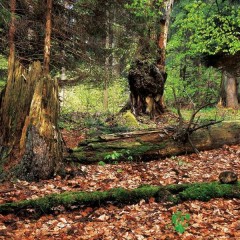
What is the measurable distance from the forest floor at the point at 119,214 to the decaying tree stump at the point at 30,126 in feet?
1.35

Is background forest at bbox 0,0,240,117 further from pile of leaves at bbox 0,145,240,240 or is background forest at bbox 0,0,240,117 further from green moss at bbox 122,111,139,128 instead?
pile of leaves at bbox 0,145,240,240

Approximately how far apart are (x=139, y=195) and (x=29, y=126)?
295 centimetres

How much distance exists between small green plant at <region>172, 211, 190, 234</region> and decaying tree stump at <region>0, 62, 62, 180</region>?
3.18m

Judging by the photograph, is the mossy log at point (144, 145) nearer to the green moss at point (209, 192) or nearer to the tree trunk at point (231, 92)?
the green moss at point (209, 192)

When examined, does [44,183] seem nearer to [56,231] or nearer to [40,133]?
[40,133]

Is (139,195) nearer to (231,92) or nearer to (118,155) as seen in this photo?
(118,155)

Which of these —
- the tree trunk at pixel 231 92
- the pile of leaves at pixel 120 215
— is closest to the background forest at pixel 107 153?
the pile of leaves at pixel 120 215

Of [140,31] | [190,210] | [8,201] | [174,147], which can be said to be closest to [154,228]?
[190,210]

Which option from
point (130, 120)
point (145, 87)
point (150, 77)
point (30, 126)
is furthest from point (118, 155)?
point (150, 77)

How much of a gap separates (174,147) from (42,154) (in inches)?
161

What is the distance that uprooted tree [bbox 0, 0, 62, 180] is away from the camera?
20.1 feet

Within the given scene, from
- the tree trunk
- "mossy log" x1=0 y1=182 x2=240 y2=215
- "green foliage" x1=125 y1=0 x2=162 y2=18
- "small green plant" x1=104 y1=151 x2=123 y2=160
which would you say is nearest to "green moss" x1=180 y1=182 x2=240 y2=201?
"mossy log" x1=0 y1=182 x2=240 y2=215

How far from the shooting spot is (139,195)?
17.4ft

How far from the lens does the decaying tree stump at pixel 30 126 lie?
6141 millimetres
